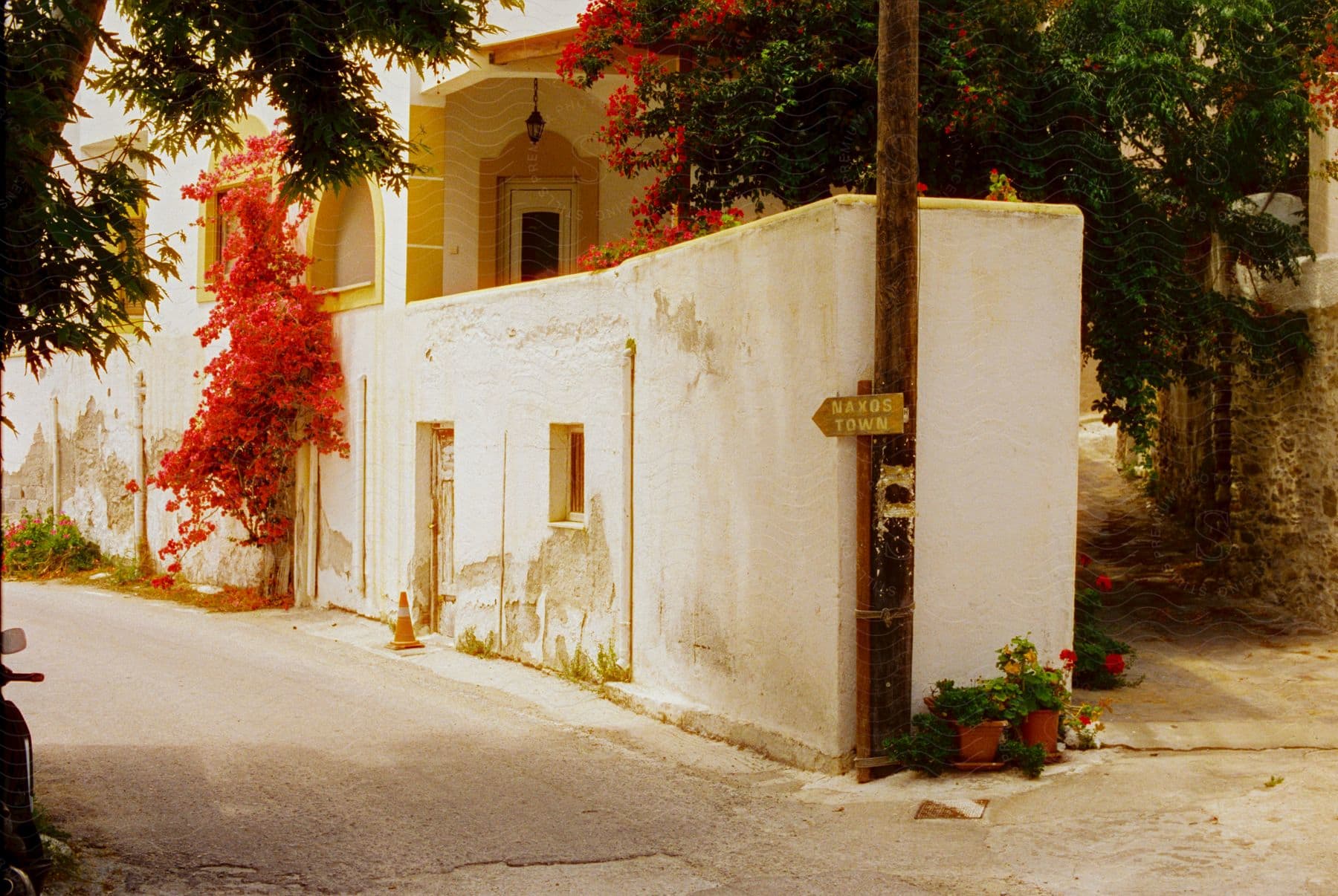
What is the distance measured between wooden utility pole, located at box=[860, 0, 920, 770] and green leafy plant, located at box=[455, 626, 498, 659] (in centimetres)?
567

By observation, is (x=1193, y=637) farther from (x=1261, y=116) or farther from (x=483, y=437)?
(x=483, y=437)

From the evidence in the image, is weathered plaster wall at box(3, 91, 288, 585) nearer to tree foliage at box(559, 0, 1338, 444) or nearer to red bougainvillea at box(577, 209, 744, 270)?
red bougainvillea at box(577, 209, 744, 270)

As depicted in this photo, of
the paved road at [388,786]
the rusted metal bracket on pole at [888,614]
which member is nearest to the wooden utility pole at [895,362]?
the rusted metal bracket on pole at [888,614]

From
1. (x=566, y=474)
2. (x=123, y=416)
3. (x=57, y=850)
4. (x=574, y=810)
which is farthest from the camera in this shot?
(x=123, y=416)

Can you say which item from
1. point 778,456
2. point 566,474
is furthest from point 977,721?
point 566,474

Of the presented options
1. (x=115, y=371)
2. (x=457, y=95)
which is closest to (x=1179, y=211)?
(x=457, y=95)

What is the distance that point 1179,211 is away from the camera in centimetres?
1195

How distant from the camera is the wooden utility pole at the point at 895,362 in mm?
7645

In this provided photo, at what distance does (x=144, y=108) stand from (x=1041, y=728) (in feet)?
22.6

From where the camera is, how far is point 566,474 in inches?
466

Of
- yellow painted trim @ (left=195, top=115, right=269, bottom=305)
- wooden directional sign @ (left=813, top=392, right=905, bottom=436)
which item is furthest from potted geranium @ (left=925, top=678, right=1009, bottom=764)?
yellow painted trim @ (left=195, top=115, right=269, bottom=305)

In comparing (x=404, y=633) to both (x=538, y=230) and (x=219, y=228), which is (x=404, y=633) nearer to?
(x=538, y=230)

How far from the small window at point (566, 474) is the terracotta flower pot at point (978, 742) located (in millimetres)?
4948

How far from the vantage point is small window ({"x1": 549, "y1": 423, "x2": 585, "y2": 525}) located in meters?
11.8
